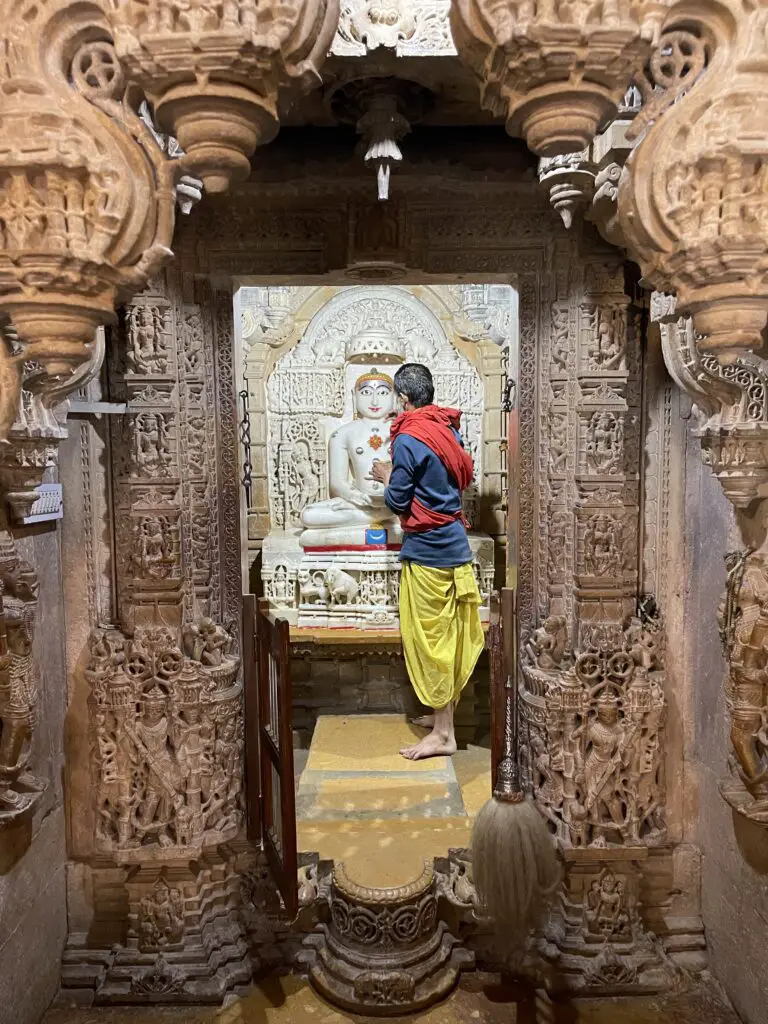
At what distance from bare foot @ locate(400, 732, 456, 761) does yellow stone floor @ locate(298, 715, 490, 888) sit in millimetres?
41

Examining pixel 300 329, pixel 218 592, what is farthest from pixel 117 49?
pixel 300 329

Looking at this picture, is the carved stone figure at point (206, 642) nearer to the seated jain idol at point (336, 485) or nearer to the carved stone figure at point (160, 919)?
the carved stone figure at point (160, 919)

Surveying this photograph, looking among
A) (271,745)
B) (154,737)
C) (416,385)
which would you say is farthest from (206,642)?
(416,385)

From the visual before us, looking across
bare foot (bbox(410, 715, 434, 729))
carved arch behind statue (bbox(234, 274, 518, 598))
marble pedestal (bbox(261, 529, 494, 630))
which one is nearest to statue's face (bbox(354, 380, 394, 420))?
carved arch behind statue (bbox(234, 274, 518, 598))

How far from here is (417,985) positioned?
3.25 metres

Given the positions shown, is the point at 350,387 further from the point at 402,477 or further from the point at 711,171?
the point at 711,171

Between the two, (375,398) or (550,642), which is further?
(375,398)

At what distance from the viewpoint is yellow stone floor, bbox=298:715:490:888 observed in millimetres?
3791

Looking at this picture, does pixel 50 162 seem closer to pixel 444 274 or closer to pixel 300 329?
pixel 444 274

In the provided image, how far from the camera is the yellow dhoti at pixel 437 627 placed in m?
4.27

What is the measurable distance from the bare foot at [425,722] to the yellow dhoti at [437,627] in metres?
0.95

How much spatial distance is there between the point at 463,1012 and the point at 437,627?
1.92m

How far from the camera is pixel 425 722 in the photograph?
5.29 m

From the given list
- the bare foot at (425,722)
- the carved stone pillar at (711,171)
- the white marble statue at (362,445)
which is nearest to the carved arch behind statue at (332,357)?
the white marble statue at (362,445)
